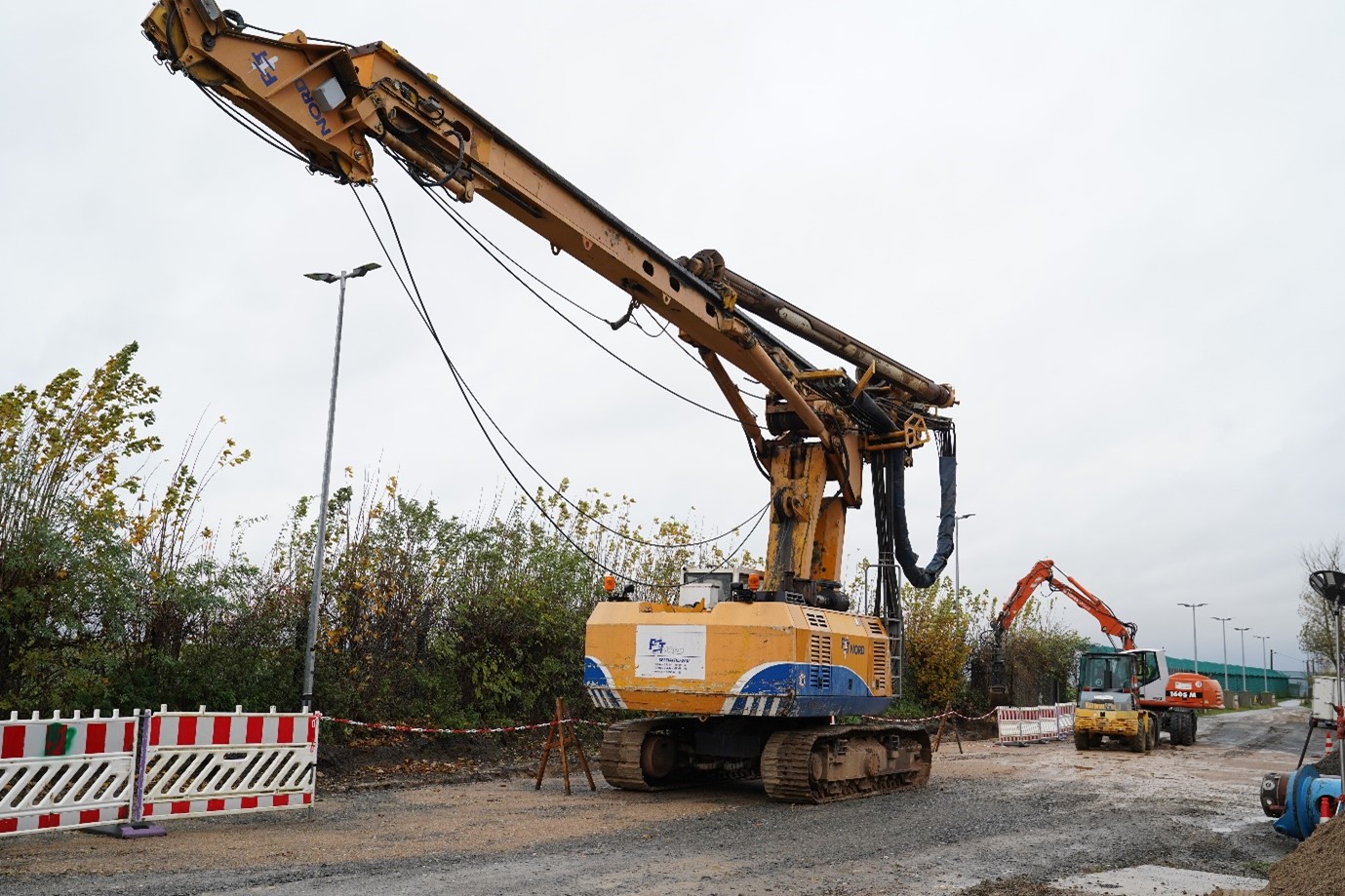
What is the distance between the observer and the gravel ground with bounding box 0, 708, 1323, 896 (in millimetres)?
7906

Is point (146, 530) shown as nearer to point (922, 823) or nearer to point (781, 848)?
point (781, 848)

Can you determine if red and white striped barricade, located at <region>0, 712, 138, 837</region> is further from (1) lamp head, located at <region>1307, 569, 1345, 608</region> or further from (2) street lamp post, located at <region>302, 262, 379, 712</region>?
(1) lamp head, located at <region>1307, 569, 1345, 608</region>

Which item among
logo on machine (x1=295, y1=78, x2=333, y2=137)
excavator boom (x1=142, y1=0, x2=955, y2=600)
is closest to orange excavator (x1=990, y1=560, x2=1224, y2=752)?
excavator boom (x1=142, y1=0, x2=955, y2=600)

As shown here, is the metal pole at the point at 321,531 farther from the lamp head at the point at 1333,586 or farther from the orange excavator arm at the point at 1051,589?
the orange excavator arm at the point at 1051,589

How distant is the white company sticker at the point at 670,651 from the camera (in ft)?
41.1

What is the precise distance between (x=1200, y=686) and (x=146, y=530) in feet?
85.2

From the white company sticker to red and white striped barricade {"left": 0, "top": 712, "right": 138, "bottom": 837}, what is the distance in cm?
553

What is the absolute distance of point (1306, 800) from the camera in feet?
32.1

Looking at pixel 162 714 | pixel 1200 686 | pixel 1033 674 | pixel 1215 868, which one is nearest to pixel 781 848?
pixel 1215 868

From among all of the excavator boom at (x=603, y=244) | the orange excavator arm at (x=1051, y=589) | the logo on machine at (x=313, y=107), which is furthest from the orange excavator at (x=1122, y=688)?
the logo on machine at (x=313, y=107)

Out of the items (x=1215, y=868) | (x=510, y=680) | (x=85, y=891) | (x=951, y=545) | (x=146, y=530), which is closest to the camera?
(x=85, y=891)

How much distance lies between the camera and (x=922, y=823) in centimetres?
1149

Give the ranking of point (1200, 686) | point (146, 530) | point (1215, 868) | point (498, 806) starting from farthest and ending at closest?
1. point (1200, 686)
2. point (146, 530)
3. point (498, 806)
4. point (1215, 868)

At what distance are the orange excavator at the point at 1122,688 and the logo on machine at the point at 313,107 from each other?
21927 mm
